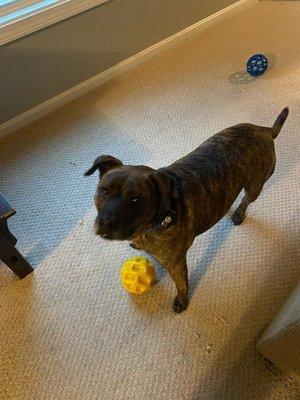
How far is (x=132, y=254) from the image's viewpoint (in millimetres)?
1411

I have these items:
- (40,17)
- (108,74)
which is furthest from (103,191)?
(108,74)

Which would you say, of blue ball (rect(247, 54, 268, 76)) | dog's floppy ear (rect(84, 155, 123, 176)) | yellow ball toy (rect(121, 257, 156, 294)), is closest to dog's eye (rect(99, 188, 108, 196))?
dog's floppy ear (rect(84, 155, 123, 176))

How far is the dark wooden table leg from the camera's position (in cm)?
122

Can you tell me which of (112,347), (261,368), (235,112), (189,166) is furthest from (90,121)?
(261,368)

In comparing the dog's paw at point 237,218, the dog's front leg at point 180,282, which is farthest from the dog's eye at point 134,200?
the dog's paw at point 237,218

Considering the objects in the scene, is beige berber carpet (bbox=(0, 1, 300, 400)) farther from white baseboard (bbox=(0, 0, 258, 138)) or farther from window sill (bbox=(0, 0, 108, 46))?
window sill (bbox=(0, 0, 108, 46))

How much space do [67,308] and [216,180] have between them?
745 millimetres

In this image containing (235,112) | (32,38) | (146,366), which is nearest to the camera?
(146,366)

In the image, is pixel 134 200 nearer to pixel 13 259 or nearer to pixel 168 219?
pixel 168 219

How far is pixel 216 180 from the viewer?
1050mm

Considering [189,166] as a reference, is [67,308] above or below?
below

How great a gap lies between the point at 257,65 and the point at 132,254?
1.37 metres

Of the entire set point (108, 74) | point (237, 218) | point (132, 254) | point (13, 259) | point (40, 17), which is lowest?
point (237, 218)

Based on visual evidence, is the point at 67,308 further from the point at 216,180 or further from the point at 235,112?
the point at 235,112
